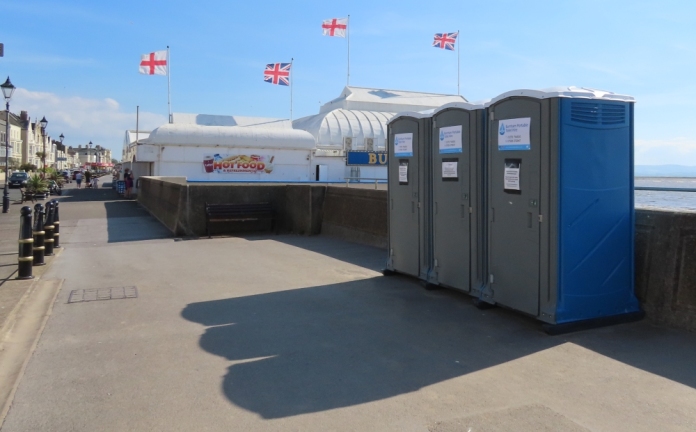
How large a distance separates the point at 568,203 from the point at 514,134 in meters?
0.98

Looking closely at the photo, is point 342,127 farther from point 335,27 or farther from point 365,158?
point 365,158

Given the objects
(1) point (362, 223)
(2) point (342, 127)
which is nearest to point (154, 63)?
(2) point (342, 127)

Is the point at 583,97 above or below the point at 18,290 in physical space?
above

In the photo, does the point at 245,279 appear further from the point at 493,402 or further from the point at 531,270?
the point at 493,402

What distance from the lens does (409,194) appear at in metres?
8.63

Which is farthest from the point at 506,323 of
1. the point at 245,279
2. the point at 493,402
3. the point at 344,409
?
the point at 245,279

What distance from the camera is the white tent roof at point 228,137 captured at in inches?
1420

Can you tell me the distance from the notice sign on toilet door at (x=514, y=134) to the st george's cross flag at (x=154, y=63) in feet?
139

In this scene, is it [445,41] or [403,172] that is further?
[445,41]

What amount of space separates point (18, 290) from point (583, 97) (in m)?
7.76

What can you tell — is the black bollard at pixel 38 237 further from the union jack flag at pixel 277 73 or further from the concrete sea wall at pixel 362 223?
the union jack flag at pixel 277 73

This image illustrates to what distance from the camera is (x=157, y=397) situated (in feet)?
15.1

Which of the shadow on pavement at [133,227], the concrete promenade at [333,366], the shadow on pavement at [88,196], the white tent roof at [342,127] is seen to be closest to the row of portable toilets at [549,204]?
the concrete promenade at [333,366]

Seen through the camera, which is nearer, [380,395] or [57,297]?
[380,395]
